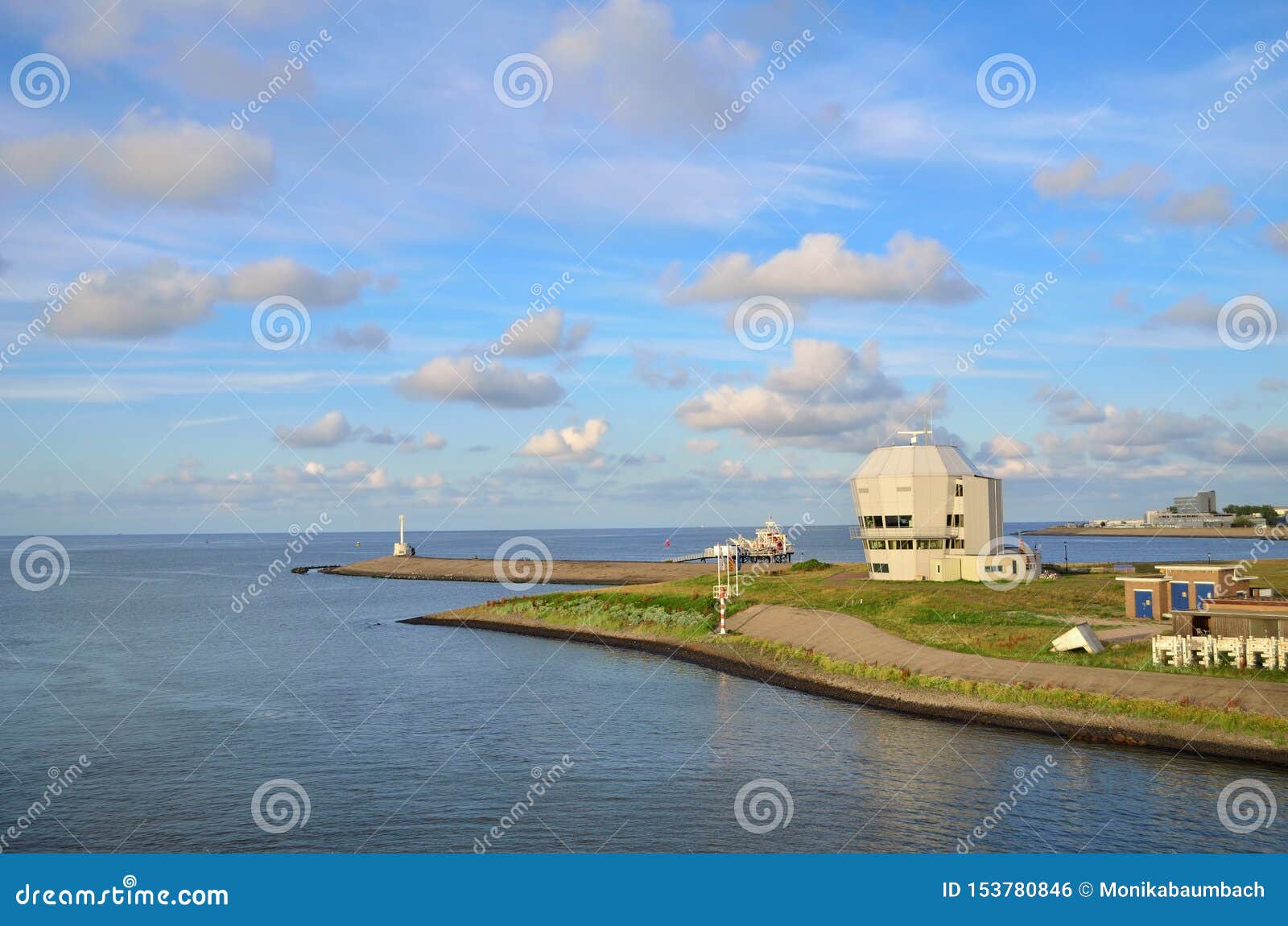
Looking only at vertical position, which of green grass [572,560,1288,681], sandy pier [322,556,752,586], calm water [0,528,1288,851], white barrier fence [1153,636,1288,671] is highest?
sandy pier [322,556,752,586]

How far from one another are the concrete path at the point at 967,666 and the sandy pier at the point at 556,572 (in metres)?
72.9

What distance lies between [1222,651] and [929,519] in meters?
39.0

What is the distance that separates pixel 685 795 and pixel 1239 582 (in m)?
38.6

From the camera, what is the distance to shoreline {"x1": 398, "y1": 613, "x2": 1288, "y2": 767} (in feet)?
120

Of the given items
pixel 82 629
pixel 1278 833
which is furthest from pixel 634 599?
pixel 1278 833

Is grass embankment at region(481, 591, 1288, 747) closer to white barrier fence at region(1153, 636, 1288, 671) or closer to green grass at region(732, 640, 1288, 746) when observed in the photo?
green grass at region(732, 640, 1288, 746)

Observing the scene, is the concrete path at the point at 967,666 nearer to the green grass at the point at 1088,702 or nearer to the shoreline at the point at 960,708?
the green grass at the point at 1088,702

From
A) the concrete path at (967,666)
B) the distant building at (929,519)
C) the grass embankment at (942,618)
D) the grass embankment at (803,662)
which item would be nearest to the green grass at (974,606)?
the grass embankment at (942,618)

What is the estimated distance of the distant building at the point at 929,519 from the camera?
80.8 m

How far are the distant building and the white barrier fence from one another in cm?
3552

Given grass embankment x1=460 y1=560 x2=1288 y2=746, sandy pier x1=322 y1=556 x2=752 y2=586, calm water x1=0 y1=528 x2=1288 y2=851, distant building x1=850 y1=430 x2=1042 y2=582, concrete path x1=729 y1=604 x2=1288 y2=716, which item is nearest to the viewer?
calm water x1=0 y1=528 x2=1288 y2=851

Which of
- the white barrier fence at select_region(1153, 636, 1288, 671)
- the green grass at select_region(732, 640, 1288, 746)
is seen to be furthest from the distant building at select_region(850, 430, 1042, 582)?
the white barrier fence at select_region(1153, 636, 1288, 671)

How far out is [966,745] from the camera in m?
40.4

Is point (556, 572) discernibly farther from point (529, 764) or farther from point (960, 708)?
point (529, 764)
